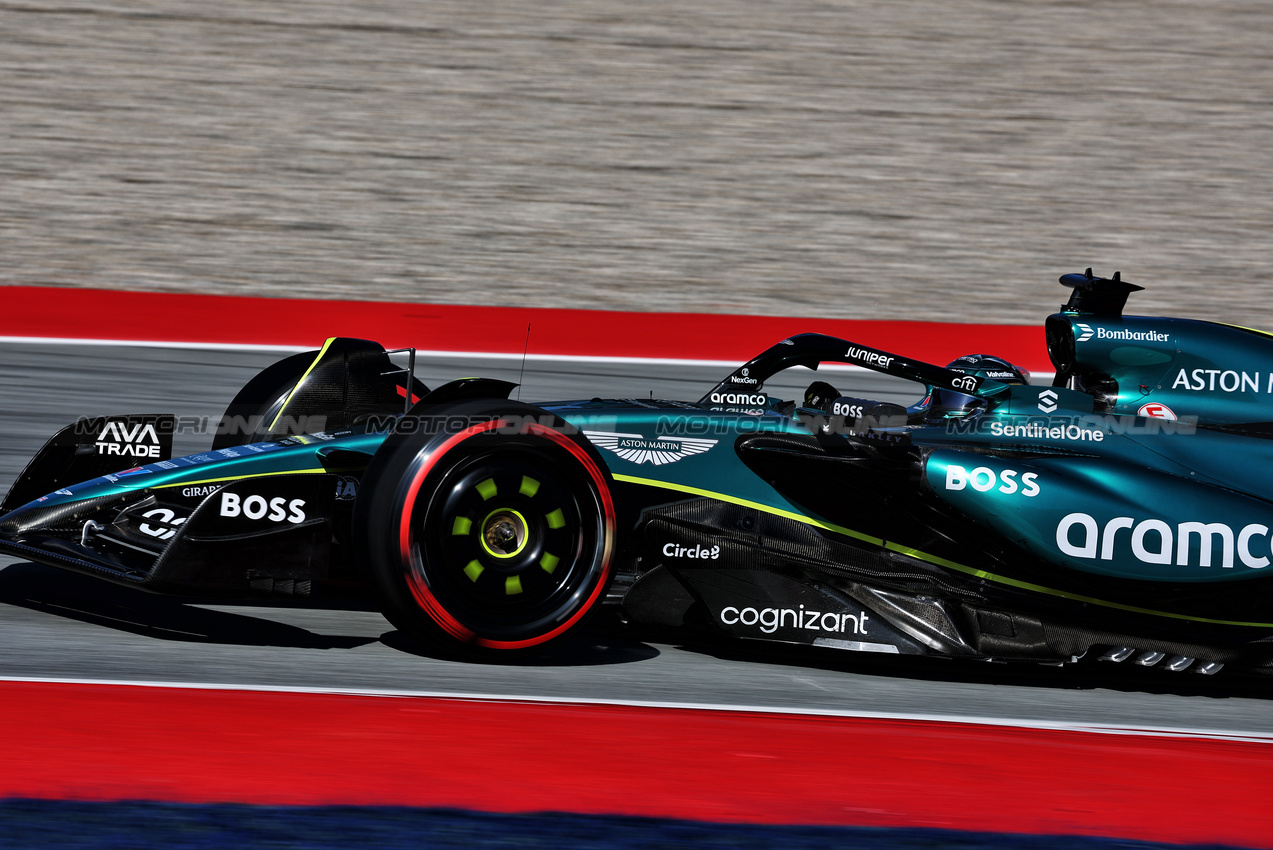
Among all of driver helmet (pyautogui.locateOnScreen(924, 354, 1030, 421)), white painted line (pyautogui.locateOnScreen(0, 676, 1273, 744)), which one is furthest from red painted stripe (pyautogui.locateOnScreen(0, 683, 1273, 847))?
driver helmet (pyautogui.locateOnScreen(924, 354, 1030, 421))

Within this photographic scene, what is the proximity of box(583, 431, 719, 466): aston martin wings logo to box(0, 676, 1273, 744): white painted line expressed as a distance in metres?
0.75

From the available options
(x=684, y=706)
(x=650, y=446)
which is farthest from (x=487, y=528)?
(x=684, y=706)

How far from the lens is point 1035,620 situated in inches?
157

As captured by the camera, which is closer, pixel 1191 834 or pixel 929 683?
pixel 1191 834

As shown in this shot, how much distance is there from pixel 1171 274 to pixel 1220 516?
8.67 meters

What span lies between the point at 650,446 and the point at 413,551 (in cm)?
85

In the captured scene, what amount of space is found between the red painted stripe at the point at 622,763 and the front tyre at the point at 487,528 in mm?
252

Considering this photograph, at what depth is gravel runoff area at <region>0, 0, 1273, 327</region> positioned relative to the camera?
37.1 feet

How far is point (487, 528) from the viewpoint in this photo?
3.76 meters

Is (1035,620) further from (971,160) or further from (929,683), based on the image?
(971,160)

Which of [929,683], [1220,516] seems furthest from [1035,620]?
[1220,516]

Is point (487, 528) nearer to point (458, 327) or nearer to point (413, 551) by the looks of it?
point (413, 551)

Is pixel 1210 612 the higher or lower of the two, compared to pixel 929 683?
higher

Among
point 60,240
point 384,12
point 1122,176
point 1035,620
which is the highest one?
point 384,12
